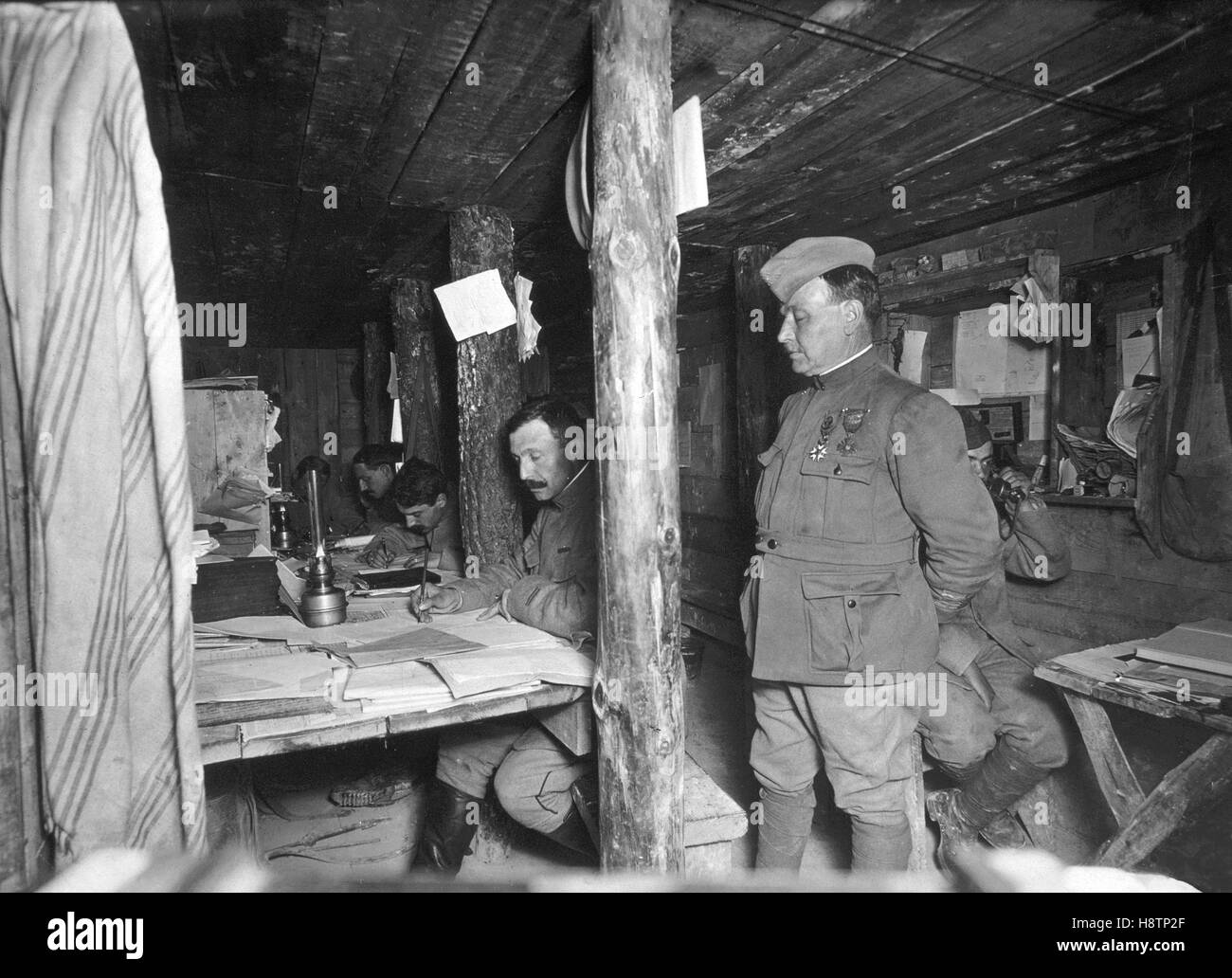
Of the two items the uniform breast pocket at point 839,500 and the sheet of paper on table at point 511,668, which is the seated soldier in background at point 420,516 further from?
the uniform breast pocket at point 839,500

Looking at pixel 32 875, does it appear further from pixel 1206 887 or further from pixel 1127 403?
pixel 1127 403

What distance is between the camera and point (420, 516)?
4863 mm

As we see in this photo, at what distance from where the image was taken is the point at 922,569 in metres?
2.52

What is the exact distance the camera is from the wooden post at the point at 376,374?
754 cm

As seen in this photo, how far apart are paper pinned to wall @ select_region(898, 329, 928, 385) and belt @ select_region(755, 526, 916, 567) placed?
2.68m

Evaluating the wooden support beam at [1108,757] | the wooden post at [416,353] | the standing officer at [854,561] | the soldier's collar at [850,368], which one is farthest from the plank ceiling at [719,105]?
the wooden support beam at [1108,757]

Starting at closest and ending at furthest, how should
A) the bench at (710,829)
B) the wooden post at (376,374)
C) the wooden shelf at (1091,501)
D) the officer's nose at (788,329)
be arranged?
the bench at (710,829) → the officer's nose at (788,329) → the wooden shelf at (1091,501) → the wooden post at (376,374)

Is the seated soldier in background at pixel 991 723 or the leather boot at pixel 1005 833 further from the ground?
the seated soldier in background at pixel 991 723

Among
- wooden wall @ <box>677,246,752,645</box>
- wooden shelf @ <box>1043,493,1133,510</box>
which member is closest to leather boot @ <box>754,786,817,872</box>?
wooden shelf @ <box>1043,493,1133,510</box>

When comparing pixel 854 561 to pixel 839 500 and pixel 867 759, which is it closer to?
pixel 839 500

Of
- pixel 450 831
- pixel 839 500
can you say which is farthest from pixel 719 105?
pixel 450 831

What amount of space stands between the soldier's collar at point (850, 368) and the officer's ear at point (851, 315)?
91 millimetres

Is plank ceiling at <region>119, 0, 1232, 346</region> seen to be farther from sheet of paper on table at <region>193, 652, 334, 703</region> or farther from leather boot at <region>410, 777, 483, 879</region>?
leather boot at <region>410, 777, 483, 879</region>

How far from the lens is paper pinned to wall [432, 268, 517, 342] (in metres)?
3.24
